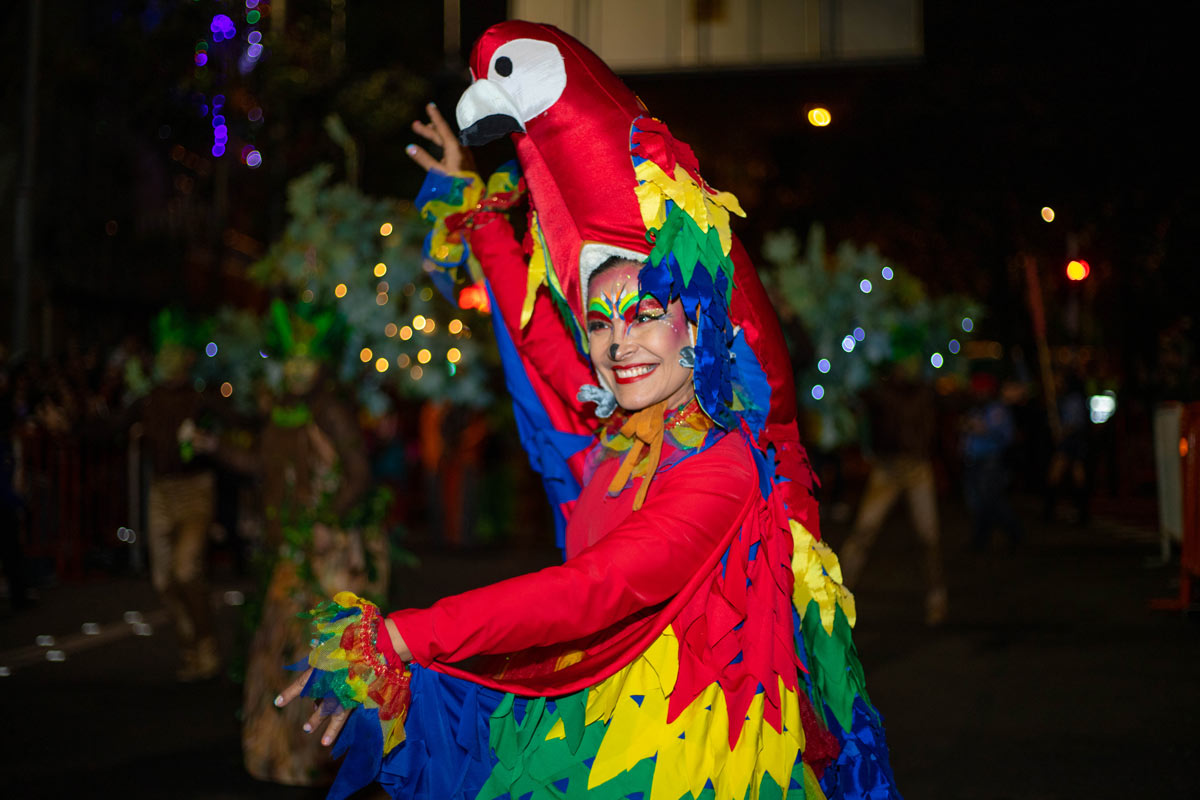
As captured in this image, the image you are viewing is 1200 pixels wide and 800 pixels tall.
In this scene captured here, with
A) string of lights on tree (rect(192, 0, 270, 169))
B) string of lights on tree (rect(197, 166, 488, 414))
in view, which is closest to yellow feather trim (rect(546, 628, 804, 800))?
string of lights on tree (rect(197, 166, 488, 414))

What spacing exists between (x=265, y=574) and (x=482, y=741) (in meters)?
3.38

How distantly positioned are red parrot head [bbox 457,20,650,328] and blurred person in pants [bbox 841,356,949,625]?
7.12m

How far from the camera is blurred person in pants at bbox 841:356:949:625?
9562 mm

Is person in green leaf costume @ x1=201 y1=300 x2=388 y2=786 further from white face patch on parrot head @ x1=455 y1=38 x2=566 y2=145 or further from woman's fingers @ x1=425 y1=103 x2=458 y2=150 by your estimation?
white face patch on parrot head @ x1=455 y1=38 x2=566 y2=145

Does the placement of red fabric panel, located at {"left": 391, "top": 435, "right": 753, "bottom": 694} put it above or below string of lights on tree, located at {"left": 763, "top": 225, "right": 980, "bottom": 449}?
below

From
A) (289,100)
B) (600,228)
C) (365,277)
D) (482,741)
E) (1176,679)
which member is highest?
(289,100)

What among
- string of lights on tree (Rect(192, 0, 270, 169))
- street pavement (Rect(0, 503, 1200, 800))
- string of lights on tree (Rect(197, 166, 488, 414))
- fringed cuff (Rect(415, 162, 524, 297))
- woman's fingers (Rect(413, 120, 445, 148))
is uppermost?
string of lights on tree (Rect(192, 0, 270, 169))

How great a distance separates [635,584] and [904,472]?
7652mm

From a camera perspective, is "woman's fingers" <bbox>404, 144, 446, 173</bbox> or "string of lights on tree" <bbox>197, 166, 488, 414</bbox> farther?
"string of lights on tree" <bbox>197, 166, 488, 414</bbox>

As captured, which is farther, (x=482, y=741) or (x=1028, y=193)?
(x=1028, y=193)

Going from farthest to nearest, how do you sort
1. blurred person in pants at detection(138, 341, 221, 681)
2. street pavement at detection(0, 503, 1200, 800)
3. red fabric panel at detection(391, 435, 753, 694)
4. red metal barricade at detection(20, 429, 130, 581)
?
1. red metal barricade at detection(20, 429, 130, 581)
2. blurred person in pants at detection(138, 341, 221, 681)
3. street pavement at detection(0, 503, 1200, 800)
4. red fabric panel at detection(391, 435, 753, 694)

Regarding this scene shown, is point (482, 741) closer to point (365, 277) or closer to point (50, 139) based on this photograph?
point (365, 277)

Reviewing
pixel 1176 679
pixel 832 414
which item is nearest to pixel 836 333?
pixel 832 414

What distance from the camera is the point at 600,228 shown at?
9.31 feet
